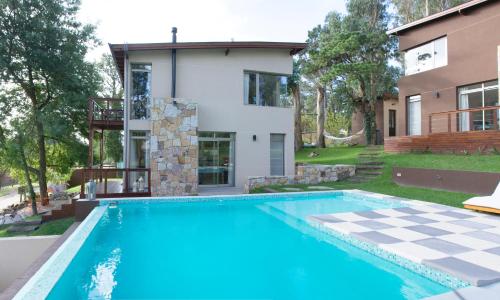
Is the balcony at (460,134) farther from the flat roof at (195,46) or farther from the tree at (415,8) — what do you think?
the tree at (415,8)

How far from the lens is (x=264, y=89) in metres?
14.7

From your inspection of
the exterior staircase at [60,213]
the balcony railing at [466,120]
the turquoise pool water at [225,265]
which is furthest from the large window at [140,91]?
the balcony railing at [466,120]

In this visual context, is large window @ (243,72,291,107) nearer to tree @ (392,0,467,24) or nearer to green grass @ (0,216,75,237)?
green grass @ (0,216,75,237)

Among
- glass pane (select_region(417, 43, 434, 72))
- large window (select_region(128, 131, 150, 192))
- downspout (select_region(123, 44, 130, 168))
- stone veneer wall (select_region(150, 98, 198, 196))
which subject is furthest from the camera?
glass pane (select_region(417, 43, 434, 72))

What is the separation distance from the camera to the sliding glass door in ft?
44.4

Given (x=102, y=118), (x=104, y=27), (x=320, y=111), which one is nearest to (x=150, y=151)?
(x=102, y=118)

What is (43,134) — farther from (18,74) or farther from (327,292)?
(327,292)

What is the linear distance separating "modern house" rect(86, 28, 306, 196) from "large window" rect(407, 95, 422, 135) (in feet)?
22.6

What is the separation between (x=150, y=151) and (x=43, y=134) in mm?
8746

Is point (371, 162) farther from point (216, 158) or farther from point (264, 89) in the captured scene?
point (216, 158)

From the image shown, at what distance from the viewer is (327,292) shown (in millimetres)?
4098

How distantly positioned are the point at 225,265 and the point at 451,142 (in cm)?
1205

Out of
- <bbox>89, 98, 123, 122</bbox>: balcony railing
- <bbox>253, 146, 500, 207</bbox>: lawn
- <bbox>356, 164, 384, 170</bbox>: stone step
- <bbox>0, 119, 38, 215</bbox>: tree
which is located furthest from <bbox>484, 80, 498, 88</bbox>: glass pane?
<bbox>0, 119, 38, 215</bbox>: tree

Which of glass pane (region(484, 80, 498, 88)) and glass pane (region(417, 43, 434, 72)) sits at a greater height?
glass pane (region(417, 43, 434, 72))
